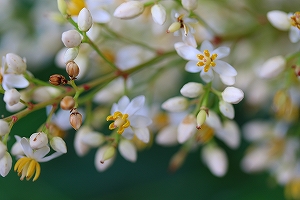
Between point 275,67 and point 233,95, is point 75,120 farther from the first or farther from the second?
point 275,67

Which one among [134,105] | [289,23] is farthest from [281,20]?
[134,105]

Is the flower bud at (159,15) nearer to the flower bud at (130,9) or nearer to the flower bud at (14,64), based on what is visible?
the flower bud at (130,9)

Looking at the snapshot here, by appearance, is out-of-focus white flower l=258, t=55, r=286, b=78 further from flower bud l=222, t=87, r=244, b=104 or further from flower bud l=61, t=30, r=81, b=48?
flower bud l=61, t=30, r=81, b=48

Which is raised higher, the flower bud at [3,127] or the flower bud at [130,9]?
the flower bud at [130,9]

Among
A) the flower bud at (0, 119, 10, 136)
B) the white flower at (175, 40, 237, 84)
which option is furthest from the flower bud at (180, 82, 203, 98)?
the flower bud at (0, 119, 10, 136)

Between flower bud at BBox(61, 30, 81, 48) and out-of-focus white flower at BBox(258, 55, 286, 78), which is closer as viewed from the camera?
flower bud at BBox(61, 30, 81, 48)

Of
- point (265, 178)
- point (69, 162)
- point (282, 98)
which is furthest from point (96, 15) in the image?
point (265, 178)

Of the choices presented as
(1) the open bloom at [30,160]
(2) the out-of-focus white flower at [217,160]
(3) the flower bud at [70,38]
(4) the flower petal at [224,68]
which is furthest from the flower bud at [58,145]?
(2) the out-of-focus white flower at [217,160]
